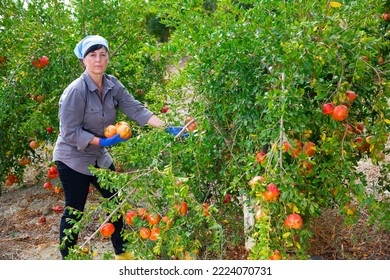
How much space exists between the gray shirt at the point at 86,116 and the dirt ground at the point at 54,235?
2.77 ft

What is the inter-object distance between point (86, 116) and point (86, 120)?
3 cm

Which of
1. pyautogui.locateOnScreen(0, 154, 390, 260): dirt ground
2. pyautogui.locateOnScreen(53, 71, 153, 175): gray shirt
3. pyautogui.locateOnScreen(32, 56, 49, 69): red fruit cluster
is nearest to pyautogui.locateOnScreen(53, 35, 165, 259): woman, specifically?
pyautogui.locateOnScreen(53, 71, 153, 175): gray shirt

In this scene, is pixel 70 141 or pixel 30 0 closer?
pixel 70 141

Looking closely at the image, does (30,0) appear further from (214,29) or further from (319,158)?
(319,158)

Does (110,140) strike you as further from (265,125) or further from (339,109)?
(339,109)

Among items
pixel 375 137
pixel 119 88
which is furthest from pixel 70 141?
pixel 375 137

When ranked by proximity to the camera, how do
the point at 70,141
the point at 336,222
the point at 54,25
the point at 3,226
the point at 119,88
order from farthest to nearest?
the point at 3,226 → the point at 54,25 → the point at 336,222 → the point at 119,88 → the point at 70,141

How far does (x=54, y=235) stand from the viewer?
13.7 ft

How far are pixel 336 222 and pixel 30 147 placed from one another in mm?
2680

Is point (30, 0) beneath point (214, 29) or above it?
above

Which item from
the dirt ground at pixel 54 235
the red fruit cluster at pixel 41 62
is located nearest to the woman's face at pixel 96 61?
the red fruit cluster at pixel 41 62

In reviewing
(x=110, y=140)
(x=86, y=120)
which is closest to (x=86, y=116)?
(x=86, y=120)

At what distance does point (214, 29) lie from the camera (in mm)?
2561

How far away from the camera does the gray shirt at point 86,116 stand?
3008 millimetres
